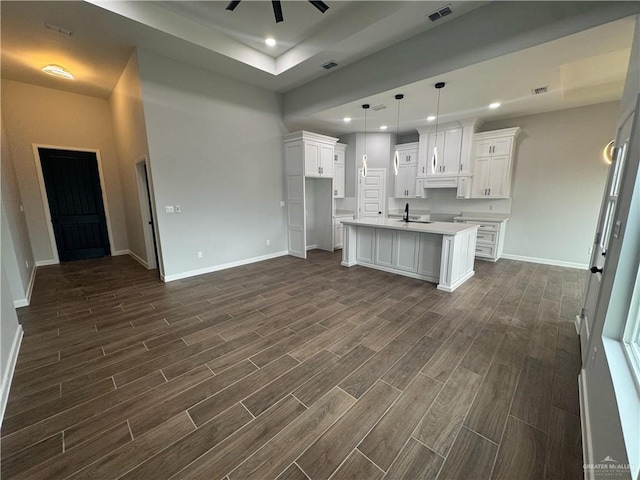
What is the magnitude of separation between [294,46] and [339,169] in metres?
3.22

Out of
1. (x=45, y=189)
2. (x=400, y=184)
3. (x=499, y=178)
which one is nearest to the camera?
(x=45, y=189)

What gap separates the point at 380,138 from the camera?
22.9 ft

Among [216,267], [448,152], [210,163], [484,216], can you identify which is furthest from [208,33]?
[484,216]

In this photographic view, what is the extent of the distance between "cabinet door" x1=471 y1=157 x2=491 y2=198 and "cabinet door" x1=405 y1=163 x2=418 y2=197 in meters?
1.40

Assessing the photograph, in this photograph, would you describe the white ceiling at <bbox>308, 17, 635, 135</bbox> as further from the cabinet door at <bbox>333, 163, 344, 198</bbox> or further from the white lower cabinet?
the white lower cabinet

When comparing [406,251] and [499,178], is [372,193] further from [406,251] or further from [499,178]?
[406,251]

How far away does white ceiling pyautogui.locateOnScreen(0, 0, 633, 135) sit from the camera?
292cm

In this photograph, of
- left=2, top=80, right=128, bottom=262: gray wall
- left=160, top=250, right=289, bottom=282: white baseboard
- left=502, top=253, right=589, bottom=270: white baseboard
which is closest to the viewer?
left=160, top=250, right=289, bottom=282: white baseboard

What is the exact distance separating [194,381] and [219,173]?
373 centimetres

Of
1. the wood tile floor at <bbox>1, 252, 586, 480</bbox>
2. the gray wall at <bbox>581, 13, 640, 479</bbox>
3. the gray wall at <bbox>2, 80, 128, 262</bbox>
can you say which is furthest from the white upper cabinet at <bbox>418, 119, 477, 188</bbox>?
the gray wall at <bbox>2, 80, 128, 262</bbox>

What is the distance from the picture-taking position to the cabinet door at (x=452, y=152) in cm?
581

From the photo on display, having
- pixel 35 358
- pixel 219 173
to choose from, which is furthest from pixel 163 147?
pixel 35 358

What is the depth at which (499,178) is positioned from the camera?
5480 millimetres

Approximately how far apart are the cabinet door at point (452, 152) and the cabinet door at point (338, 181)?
2553 millimetres
